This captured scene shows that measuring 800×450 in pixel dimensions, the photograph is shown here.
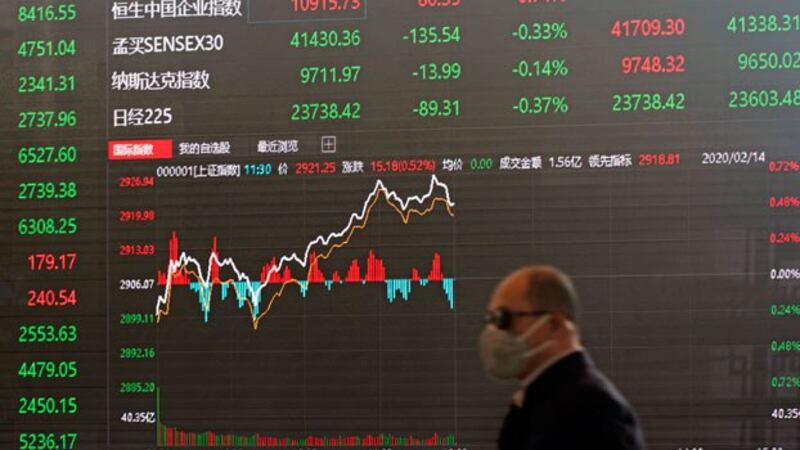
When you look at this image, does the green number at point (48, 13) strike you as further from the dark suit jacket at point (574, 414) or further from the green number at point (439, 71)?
the dark suit jacket at point (574, 414)

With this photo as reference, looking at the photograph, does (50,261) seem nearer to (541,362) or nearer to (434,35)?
(434,35)

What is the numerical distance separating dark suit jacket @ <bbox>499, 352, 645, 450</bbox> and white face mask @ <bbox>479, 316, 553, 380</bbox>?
59 mm

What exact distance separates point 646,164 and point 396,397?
110 centimetres

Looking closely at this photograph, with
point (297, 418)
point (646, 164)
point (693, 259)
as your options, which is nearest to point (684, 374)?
point (693, 259)

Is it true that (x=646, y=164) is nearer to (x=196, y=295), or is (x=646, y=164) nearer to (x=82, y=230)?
(x=196, y=295)

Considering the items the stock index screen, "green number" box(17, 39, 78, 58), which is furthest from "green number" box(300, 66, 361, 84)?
"green number" box(17, 39, 78, 58)

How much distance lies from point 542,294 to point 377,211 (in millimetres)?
1461

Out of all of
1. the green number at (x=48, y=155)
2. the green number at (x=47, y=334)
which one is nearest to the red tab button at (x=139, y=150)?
the green number at (x=48, y=155)

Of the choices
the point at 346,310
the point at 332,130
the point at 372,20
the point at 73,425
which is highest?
the point at 372,20

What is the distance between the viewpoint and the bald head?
8.01 ft

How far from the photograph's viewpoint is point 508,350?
248cm

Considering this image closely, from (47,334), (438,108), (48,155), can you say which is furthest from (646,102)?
(47,334)

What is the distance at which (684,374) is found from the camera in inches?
A: 147

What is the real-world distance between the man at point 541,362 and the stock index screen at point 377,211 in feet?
4.28
